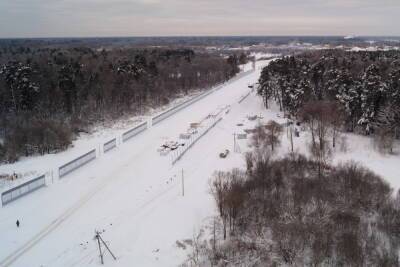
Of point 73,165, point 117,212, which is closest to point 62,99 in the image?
point 73,165

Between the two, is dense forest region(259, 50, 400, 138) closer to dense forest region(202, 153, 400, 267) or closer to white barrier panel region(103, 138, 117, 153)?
dense forest region(202, 153, 400, 267)

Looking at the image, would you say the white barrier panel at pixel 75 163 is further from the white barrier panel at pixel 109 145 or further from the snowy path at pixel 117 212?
the white barrier panel at pixel 109 145

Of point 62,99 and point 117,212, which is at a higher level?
point 62,99

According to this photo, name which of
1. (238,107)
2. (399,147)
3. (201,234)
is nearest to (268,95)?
(238,107)

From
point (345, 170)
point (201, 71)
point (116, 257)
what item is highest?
point (201, 71)

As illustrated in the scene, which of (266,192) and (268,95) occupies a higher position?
(268,95)

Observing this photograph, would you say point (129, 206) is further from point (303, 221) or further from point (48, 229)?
point (303, 221)

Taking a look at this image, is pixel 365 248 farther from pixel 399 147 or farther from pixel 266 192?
pixel 399 147
